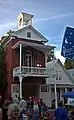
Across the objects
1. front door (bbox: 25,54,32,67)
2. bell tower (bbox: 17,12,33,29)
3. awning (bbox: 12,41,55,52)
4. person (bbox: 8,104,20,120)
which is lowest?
person (bbox: 8,104,20,120)

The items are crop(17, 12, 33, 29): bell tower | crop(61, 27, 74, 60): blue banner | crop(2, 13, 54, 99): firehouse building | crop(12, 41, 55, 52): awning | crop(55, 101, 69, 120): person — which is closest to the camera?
crop(55, 101, 69, 120): person

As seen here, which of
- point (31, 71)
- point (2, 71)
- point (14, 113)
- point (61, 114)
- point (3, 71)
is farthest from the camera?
point (3, 71)

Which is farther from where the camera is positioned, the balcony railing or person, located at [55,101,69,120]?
the balcony railing

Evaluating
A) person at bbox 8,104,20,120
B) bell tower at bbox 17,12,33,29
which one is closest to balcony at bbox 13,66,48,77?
bell tower at bbox 17,12,33,29

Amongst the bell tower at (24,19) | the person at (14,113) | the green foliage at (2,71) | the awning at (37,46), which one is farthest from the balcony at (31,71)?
the person at (14,113)

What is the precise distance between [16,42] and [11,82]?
14.8 feet

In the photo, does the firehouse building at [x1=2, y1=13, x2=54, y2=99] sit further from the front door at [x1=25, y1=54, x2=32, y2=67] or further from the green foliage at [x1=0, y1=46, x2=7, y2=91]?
the green foliage at [x1=0, y1=46, x2=7, y2=91]

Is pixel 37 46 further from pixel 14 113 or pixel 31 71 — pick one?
pixel 14 113

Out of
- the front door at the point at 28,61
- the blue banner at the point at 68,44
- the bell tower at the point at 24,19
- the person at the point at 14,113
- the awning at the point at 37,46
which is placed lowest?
the person at the point at 14,113

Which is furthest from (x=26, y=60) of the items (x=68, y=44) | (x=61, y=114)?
(x=61, y=114)

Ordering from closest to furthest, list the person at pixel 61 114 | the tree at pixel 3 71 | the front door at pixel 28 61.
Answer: the person at pixel 61 114
the front door at pixel 28 61
the tree at pixel 3 71

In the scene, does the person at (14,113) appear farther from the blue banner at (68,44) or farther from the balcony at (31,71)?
the balcony at (31,71)

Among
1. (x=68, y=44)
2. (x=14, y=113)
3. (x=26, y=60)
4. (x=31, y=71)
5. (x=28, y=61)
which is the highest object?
(x=26, y=60)

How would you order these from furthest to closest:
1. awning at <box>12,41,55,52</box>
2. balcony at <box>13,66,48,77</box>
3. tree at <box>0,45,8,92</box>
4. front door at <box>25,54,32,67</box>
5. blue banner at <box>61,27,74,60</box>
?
tree at <box>0,45,8,92</box> < front door at <box>25,54,32,67</box> < awning at <box>12,41,55,52</box> < balcony at <box>13,66,48,77</box> < blue banner at <box>61,27,74,60</box>
